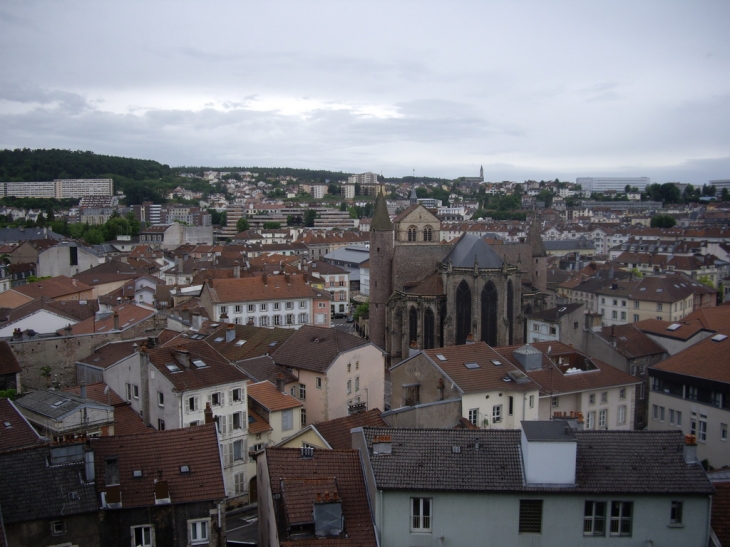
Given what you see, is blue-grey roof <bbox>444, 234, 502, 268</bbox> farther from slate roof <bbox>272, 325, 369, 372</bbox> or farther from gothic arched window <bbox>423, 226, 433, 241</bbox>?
slate roof <bbox>272, 325, 369, 372</bbox>

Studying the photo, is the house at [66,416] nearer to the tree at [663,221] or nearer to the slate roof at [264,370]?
the slate roof at [264,370]

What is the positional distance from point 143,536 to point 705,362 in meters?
27.5

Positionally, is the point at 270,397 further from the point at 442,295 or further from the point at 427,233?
the point at 427,233

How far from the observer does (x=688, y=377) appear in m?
33.4

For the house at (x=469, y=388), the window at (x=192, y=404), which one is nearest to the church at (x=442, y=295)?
the house at (x=469, y=388)

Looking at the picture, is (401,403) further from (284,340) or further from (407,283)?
(407,283)

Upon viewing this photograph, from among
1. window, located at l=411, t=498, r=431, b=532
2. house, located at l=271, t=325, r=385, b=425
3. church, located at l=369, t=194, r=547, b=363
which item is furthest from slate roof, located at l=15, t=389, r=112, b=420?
church, located at l=369, t=194, r=547, b=363

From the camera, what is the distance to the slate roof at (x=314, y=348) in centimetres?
3647

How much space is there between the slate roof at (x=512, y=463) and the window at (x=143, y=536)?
6.21 meters

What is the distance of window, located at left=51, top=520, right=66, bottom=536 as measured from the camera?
17109 mm

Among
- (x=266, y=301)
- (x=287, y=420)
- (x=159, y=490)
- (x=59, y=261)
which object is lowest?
(x=287, y=420)

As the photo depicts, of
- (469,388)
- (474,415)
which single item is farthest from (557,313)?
(469,388)

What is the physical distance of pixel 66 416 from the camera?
24797 mm

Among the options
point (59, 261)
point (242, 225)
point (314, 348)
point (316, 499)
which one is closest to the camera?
point (316, 499)
